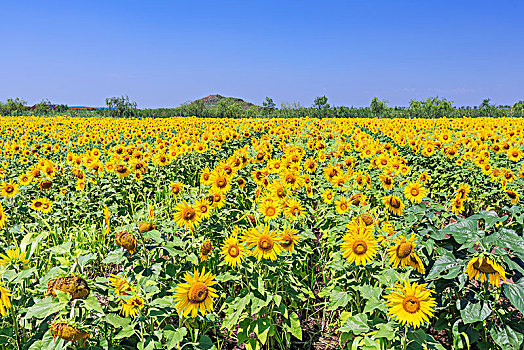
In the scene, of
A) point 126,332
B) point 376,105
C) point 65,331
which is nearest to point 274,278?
point 126,332

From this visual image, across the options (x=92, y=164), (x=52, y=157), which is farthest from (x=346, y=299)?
(x=52, y=157)

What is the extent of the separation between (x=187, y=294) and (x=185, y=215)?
2.88ft

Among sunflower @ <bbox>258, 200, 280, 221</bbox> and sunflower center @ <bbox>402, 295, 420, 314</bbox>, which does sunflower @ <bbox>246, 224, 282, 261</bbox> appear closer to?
sunflower @ <bbox>258, 200, 280, 221</bbox>

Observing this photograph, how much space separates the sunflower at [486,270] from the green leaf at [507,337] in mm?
457

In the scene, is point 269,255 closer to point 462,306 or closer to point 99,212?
point 462,306

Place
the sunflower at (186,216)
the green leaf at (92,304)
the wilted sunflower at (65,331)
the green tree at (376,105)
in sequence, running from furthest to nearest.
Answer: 1. the green tree at (376,105)
2. the sunflower at (186,216)
3. the green leaf at (92,304)
4. the wilted sunflower at (65,331)

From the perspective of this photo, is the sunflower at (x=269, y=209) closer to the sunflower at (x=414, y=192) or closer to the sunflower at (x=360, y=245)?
the sunflower at (x=360, y=245)

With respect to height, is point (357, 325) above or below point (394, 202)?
below

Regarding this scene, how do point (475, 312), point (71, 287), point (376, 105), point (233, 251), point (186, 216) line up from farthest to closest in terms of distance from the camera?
point (376, 105) < point (186, 216) < point (233, 251) < point (475, 312) < point (71, 287)

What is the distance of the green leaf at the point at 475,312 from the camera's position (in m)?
2.04

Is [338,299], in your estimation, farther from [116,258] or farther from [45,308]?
[45,308]

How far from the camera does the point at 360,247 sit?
7.53ft

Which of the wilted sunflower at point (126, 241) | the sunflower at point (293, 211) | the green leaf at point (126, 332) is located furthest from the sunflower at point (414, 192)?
the green leaf at point (126, 332)

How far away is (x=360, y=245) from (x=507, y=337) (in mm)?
1056
